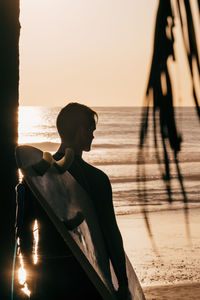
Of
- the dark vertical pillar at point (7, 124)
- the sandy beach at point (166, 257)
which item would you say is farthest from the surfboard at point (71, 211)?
the sandy beach at point (166, 257)

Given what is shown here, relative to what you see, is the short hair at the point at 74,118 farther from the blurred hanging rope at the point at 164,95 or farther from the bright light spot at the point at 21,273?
the blurred hanging rope at the point at 164,95

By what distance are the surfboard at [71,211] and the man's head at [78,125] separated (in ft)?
0.41

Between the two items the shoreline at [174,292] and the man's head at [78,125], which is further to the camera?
the shoreline at [174,292]

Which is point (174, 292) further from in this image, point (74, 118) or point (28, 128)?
point (28, 128)

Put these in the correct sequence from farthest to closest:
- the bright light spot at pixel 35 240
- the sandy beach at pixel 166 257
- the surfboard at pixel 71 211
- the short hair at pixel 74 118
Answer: the sandy beach at pixel 166 257 → the short hair at pixel 74 118 → the bright light spot at pixel 35 240 → the surfboard at pixel 71 211

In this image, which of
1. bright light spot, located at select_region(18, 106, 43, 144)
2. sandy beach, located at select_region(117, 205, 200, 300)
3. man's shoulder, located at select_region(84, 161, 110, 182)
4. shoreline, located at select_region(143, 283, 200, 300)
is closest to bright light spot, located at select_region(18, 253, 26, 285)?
man's shoulder, located at select_region(84, 161, 110, 182)

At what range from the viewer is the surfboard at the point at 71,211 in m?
1.65

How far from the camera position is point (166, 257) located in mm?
8953

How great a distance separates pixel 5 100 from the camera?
2.01 meters

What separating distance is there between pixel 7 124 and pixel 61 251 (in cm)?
56

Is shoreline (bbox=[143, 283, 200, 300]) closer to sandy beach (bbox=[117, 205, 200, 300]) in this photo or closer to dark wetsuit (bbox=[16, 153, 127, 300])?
sandy beach (bbox=[117, 205, 200, 300])

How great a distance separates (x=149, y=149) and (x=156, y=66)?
0.11m

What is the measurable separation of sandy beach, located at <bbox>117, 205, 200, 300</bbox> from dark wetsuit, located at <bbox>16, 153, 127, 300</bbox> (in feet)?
9.24

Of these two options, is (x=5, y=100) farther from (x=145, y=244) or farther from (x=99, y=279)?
(x=145, y=244)
